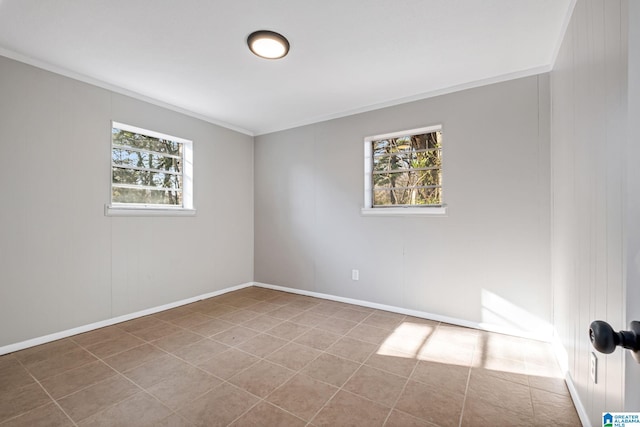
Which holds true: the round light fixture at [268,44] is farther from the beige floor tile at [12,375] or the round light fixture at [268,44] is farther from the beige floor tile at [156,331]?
the beige floor tile at [12,375]

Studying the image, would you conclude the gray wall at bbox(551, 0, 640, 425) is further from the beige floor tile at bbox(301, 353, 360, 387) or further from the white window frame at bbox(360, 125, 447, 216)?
the beige floor tile at bbox(301, 353, 360, 387)

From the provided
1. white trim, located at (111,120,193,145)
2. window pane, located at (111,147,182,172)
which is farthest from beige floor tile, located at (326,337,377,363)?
white trim, located at (111,120,193,145)

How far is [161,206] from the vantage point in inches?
142

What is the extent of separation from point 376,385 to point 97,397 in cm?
181

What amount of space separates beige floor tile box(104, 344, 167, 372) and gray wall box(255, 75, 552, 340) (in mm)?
2137

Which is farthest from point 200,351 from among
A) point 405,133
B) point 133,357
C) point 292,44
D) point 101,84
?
point 405,133

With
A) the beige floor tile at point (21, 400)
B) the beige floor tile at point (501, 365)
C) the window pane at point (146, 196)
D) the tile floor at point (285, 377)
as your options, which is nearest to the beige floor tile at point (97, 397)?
the tile floor at point (285, 377)

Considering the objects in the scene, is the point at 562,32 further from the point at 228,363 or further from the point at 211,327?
the point at 211,327

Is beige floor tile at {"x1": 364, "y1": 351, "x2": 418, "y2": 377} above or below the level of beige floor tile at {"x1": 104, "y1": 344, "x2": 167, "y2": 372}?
below

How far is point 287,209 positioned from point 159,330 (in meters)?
2.25

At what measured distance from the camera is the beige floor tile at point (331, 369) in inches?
80.9

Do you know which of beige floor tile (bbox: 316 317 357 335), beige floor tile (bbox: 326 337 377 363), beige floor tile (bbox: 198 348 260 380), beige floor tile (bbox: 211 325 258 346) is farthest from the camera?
beige floor tile (bbox: 316 317 357 335)

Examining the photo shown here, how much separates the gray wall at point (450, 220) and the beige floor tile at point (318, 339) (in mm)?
1004

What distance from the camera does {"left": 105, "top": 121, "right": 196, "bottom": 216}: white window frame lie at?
10.1 feet
